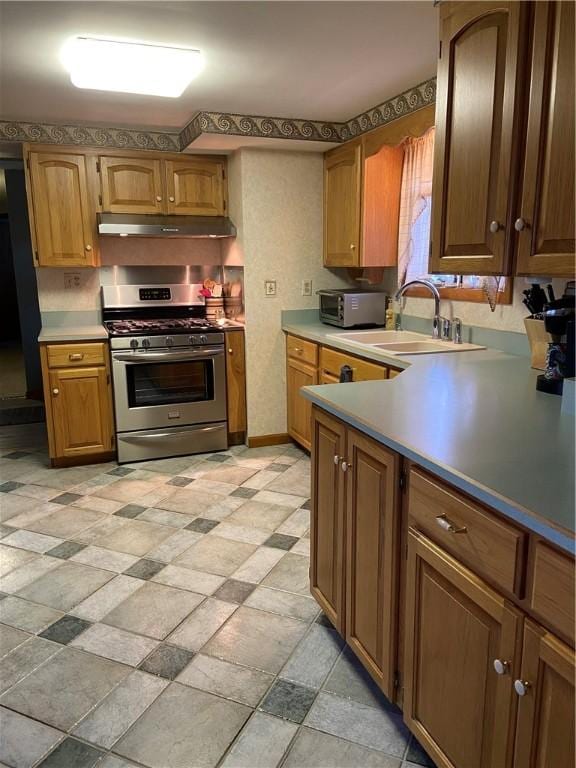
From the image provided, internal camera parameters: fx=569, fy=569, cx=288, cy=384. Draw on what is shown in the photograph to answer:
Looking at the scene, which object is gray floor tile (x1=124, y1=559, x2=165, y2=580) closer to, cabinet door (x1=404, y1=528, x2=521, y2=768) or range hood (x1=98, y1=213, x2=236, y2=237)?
cabinet door (x1=404, y1=528, x2=521, y2=768)

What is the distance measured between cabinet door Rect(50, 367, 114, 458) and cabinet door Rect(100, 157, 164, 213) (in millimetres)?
1168

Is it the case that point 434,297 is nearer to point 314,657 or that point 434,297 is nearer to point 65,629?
point 314,657

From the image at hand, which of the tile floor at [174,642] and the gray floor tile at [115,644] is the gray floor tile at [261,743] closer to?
the tile floor at [174,642]

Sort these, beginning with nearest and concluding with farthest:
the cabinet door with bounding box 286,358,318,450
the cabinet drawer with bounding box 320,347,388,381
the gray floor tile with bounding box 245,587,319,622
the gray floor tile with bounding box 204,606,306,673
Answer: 1. the gray floor tile with bounding box 204,606,306,673
2. the gray floor tile with bounding box 245,587,319,622
3. the cabinet drawer with bounding box 320,347,388,381
4. the cabinet door with bounding box 286,358,318,450

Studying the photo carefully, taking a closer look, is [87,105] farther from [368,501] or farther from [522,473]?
[522,473]

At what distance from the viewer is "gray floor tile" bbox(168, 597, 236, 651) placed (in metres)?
2.08

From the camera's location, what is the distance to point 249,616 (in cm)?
222

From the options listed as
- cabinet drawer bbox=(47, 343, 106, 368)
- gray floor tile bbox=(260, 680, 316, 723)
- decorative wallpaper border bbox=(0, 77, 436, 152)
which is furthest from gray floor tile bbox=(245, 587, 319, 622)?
decorative wallpaper border bbox=(0, 77, 436, 152)

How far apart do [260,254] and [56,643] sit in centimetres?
276

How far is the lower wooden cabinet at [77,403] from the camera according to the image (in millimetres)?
3660

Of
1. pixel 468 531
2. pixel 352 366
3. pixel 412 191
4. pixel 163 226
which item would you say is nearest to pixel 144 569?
pixel 352 366

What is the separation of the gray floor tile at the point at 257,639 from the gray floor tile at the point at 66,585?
2.16ft

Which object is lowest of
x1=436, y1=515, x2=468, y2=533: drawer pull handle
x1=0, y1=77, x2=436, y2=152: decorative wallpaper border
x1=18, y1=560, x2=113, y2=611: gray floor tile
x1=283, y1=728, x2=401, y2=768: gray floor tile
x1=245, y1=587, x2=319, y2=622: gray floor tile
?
x1=283, y1=728, x2=401, y2=768: gray floor tile

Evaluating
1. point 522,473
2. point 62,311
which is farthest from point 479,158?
point 62,311
